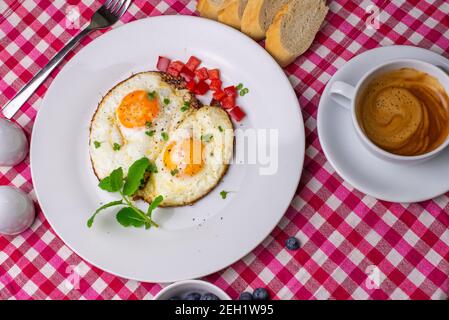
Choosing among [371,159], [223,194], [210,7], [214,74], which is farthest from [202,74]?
[371,159]

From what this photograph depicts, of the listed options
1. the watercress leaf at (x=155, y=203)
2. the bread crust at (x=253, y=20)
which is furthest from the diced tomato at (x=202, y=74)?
the watercress leaf at (x=155, y=203)

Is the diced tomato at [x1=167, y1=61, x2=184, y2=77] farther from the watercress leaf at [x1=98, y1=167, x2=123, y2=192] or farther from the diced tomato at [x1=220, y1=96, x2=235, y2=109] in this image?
the watercress leaf at [x1=98, y1=167, x2=123, y2=192]

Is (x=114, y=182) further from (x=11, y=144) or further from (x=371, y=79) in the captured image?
(x=371, y=79)

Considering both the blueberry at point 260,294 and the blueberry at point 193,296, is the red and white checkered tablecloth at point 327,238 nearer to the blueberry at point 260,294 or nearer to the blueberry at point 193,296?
the blueberry at point 260,294

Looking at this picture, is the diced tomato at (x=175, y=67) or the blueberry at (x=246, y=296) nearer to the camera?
the blueberry at (x=246, y=296)

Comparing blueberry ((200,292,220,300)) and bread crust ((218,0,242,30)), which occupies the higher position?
Answer: bread crust ((218,0,242,30))

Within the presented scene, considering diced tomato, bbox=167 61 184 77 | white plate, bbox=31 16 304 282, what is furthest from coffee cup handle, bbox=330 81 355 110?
diced tomato, bbox=167 61 184 77
